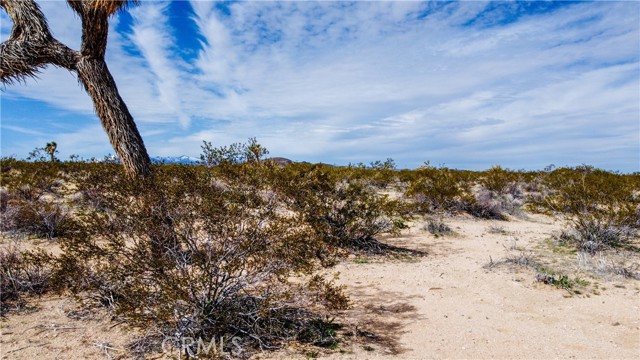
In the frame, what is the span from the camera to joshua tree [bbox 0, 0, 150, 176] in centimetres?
614

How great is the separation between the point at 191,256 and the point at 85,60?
4284 mm

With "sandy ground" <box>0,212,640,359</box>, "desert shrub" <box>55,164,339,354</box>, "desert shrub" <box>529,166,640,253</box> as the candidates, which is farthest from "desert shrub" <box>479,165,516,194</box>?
"desert shrub" <box>55,164,339,354</box>

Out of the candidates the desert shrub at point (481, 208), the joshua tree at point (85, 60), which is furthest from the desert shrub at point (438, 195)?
the joshua tree at point (85, 60)

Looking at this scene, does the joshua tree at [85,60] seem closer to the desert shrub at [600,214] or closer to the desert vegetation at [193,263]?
the desert vegetation at [193,263]

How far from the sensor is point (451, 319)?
4980 millimetres

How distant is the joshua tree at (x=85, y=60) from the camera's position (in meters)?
6.14

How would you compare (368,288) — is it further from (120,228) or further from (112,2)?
(112,2)

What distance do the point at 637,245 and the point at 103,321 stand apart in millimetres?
10368

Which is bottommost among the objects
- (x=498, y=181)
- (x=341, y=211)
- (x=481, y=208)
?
(x=481, y=208)

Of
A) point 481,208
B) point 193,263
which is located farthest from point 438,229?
point 193,263

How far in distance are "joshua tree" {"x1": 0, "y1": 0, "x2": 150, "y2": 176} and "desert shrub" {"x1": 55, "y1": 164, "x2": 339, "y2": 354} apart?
6.85 ft

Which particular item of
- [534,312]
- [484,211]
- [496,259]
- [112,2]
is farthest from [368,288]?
[484,211]

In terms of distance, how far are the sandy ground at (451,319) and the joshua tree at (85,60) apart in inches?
97.4

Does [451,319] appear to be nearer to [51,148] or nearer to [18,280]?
[18,280]
